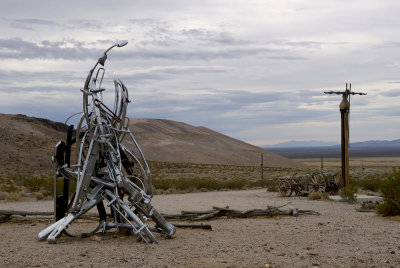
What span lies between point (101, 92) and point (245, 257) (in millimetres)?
4316

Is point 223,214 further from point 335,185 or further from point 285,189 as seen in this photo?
point 335,185

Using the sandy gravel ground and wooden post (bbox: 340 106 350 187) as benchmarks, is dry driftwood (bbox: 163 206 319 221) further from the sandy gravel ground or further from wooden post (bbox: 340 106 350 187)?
wooden post (bbox: 340 106 350 187)

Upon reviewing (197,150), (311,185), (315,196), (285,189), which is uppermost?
(197,150)

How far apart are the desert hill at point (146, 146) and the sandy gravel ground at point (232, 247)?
4024 centimetres

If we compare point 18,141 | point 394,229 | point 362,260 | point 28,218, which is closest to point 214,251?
point 362,260

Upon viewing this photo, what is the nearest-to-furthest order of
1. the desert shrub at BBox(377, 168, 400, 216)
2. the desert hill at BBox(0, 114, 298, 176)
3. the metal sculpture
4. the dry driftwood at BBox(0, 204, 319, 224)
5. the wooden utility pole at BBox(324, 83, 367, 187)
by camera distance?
the metal sculpture, the dry driftwood at BBox(0, 204, 319, 224), the desert shrub at BBox(377, 168, 400, 216), the wooden utility pole at BBox(324, 83, 367, 187), the desert hill at BBox(0, 114, 298, 176)

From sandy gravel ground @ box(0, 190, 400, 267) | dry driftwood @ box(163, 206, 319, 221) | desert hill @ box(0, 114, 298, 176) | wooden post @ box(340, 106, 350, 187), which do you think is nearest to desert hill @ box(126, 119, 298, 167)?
desert hill @ box(0, 114, 298, 176)

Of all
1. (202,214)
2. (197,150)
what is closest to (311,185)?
(202,214)

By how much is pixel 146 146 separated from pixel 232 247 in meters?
91.1

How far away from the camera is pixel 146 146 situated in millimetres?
99875

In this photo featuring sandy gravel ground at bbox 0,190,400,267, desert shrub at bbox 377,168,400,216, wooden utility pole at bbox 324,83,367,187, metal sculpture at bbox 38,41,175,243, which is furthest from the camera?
wooden utility pole at bbox 324,83,367,187

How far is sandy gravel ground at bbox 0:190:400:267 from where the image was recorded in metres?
8.13

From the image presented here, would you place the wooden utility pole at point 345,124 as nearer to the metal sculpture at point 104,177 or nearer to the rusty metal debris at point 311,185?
the rusty metal debris at point 311,185

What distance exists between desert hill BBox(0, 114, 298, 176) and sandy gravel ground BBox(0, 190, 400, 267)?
40243 mm
